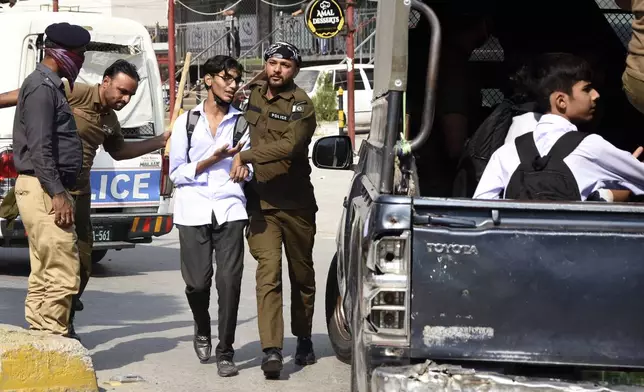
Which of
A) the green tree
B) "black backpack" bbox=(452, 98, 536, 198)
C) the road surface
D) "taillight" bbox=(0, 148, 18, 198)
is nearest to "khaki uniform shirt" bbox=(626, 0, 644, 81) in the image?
"black backpack" bbox=(452, 98, 536, 198)

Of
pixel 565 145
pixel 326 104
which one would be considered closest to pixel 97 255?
pixel 565 145

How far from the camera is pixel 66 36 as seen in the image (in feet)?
22.5

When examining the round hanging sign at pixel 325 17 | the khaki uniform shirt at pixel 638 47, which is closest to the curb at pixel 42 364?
the khaki uniform shirt at pixel 638 47

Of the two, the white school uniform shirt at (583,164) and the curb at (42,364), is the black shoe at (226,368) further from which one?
the white school uniform shirt at (583,164)

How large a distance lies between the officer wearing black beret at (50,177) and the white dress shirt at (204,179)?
0.68m

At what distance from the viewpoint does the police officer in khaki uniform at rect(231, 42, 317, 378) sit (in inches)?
285

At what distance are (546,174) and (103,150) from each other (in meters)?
7.23

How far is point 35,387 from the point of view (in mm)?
6516

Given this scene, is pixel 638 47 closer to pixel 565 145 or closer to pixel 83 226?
pixel 565 145

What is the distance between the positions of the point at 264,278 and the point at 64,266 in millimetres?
1229

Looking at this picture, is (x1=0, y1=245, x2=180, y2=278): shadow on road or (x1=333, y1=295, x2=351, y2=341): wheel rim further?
(x1=0, y1=245, x2=180, y2=278): shadow on road

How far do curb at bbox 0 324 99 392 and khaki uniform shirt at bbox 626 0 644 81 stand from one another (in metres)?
3.61

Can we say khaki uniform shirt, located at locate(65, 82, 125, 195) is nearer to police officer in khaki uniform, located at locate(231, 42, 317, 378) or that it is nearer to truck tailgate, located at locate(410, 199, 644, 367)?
police officer in khaki uniform, located at locate(231, 42, 317, 378)

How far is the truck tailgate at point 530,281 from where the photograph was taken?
4.21m
